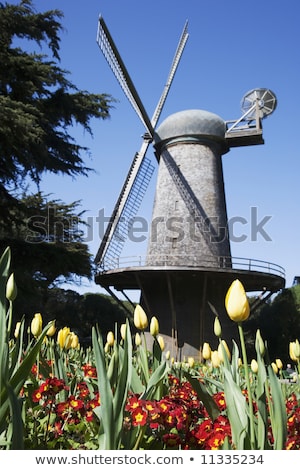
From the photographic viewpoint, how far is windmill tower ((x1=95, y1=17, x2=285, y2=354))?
1591 centimetres

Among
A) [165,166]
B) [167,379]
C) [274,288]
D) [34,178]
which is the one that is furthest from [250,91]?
[167,379]

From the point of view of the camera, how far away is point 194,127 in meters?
17.8

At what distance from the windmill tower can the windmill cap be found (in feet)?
0.12

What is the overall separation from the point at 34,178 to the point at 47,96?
9.00 ft

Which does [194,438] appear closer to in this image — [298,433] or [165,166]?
[298,433]

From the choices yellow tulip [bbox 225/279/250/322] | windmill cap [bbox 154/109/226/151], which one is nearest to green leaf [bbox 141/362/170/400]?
yellow tulip [bbox 225/279/250/322]

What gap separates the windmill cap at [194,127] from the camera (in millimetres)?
17852

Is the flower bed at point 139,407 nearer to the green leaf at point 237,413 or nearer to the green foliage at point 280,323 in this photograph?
the green leaf at point 237,413

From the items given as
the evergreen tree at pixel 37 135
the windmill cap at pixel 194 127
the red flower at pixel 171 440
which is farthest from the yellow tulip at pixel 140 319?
the windmill cap at pixel 194 127

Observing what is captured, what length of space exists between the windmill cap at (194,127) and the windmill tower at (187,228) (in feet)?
0.12

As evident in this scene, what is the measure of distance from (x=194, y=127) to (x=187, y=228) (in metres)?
3.92

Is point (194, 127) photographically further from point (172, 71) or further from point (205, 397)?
point (205, 397)

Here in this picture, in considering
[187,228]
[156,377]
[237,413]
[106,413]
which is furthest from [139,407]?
[187,228]
